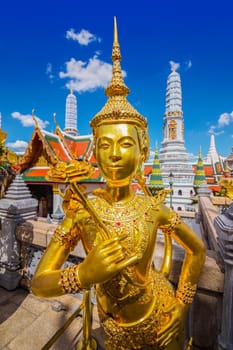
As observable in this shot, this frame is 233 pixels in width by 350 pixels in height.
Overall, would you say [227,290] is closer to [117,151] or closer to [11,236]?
[117,151]

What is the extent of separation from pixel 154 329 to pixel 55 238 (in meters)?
1.01

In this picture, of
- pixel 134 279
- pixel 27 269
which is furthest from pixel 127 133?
pixel 27 269

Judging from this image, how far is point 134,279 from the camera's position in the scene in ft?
4.20

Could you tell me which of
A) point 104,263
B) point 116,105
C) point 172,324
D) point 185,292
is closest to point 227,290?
point 185,292

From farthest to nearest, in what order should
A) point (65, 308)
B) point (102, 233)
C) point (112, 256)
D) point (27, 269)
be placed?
point (27, 269), point (65, 308), point (102, 233), point (112, 256)

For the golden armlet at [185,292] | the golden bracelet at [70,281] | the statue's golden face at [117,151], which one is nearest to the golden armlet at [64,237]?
the golden bracelet at [70,281]

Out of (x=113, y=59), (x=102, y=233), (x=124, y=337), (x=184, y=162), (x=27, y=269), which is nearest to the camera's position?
(x=102, y=233)

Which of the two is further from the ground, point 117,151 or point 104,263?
point 117,151

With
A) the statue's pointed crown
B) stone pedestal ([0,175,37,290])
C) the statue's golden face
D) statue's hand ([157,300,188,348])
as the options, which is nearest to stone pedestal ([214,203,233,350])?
statue's hand ([157,300,188,348])

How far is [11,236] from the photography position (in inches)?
130

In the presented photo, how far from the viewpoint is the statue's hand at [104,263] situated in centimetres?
100

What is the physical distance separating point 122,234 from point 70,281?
42cm

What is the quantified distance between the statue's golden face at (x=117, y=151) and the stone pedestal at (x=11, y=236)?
2673 millimetres

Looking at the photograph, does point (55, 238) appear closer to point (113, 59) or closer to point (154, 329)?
point (154, 329)
